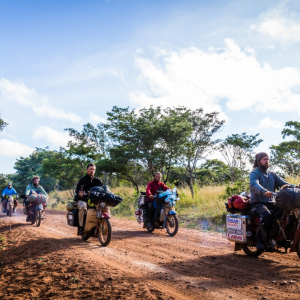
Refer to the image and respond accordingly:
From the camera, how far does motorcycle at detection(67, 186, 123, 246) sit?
27.5ft

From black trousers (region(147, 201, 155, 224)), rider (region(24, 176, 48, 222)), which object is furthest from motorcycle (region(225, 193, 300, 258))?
rider (region(24, 176, 48, 222))

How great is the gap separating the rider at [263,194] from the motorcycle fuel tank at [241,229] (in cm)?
25

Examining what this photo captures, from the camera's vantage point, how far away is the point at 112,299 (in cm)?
435

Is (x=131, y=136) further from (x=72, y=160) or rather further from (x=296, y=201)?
(x=296, y=201)

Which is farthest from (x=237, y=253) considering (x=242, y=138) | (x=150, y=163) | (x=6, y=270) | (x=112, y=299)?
(x=242, y=138)

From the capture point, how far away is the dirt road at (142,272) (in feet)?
15.0

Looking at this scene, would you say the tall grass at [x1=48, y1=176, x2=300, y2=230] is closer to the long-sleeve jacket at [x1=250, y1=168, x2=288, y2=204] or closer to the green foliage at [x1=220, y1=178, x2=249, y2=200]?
the green foliage at [x1=220, y1=178, x2=249, y2=200]

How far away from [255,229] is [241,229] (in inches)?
10.6

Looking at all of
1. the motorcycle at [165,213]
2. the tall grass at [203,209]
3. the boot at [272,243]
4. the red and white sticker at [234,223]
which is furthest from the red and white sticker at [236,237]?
the tall grass at [203,209]

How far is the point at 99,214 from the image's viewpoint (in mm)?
8492

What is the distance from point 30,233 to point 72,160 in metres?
22.7

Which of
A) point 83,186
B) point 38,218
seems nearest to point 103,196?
point 83,186

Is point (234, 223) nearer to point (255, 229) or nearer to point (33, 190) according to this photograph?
point (255, 229)

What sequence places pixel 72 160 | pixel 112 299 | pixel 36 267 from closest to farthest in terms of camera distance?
pixel 112 299 < pixel 36 267 < pixel 72 160
